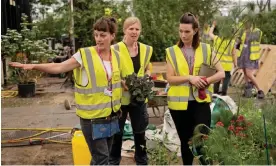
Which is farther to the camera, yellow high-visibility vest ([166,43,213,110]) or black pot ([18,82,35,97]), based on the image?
black pot ([18,82,35,97])

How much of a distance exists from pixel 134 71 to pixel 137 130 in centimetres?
55

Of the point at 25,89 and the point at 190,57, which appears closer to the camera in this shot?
the point at 190,57

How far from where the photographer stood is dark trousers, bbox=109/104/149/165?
3.65m

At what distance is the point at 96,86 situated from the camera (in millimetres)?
3037

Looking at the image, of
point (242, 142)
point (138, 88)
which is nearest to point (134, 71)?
point (138, 88)

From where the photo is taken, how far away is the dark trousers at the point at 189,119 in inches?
133

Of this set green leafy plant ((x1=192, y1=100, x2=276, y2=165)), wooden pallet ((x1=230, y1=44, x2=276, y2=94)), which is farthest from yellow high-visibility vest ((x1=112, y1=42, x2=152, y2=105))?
wooden pallet ((x1=230, y1=44, x2=276, y2=94))

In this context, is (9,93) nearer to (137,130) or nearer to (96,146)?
(137,130)

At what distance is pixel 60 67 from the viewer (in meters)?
3.02

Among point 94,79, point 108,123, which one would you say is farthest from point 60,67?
point 108,123

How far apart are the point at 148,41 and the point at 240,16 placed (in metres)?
11.4

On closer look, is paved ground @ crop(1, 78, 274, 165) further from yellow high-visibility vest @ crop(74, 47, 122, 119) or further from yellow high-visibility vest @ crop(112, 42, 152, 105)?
yellow high-visibility vest @ crop(74, 47, 122, 119)

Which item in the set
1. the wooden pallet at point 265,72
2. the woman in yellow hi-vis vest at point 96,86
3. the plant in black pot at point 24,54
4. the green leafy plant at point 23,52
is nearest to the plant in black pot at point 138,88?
the woman in yellow hi-vis vest at point 96,86

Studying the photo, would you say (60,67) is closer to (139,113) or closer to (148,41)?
(139,113)
